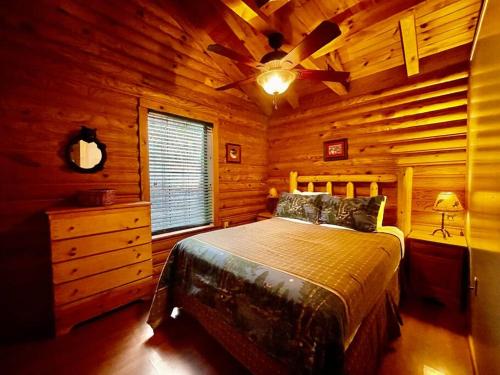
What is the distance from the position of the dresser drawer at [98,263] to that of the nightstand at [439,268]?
2.74 m

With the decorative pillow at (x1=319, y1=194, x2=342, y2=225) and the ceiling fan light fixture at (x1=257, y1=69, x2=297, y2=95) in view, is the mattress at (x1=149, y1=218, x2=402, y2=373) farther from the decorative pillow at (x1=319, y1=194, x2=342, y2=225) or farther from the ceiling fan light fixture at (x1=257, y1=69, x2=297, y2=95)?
the ceiling fan light fixture at (x1=257, y1=69, x2=297, y2=95)

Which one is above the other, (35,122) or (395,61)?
(395,61)

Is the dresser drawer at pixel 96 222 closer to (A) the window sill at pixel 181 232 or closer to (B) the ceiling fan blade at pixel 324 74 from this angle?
(A) the window sill at pixel 181 232

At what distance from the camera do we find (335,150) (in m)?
3.06

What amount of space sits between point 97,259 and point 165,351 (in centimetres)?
97

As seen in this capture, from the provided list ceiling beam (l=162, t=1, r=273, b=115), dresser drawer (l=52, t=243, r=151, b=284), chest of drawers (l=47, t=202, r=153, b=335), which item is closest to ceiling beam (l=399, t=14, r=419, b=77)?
ceiling beam (l=162, t=1, r=273, b=115)

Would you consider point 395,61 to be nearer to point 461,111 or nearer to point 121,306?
point 461,111

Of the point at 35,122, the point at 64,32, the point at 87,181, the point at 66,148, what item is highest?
the point at 64,32

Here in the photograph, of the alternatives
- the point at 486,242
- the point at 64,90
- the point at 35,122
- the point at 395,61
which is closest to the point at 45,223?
the point at 35,122

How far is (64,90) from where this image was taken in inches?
73.9

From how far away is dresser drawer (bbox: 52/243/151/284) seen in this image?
1.64 m

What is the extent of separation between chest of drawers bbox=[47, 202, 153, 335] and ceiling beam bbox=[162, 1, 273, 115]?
7.18ft

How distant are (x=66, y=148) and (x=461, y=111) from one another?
3938 millimetres

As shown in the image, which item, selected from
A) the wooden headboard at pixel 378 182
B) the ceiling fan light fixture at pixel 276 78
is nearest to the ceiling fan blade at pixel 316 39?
the ceiling fan light fixture at pixel 276 78
